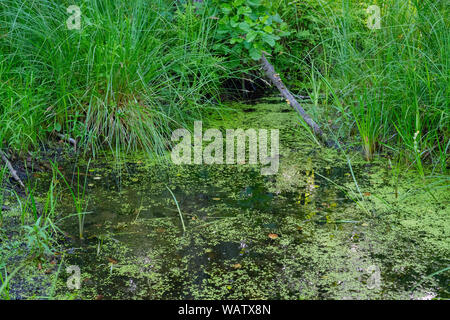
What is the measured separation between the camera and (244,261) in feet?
7.39

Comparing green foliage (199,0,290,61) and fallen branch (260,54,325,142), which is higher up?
green foliage (199,0,290,61)

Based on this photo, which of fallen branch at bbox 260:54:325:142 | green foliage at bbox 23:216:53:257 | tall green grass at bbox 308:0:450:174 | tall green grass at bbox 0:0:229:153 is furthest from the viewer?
fallen branch at bbox 260:54:325:142

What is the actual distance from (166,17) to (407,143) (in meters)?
2.08

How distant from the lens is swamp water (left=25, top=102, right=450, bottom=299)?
2080 millimetres

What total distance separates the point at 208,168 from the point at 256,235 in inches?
34.9

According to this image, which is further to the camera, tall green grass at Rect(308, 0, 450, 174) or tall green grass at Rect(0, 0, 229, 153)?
tall green grass at Rect(0, 0, 229, 153)

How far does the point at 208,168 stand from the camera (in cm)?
327

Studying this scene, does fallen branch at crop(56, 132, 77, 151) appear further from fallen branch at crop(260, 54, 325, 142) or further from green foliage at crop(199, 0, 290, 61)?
fallen branch at crop(260, 54, 325, 142)

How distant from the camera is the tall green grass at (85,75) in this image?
128 inches

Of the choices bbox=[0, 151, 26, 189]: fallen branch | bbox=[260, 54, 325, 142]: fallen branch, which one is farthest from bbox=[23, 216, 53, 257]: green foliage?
bbox=[260, 54, 325, 142]: fallen branch
